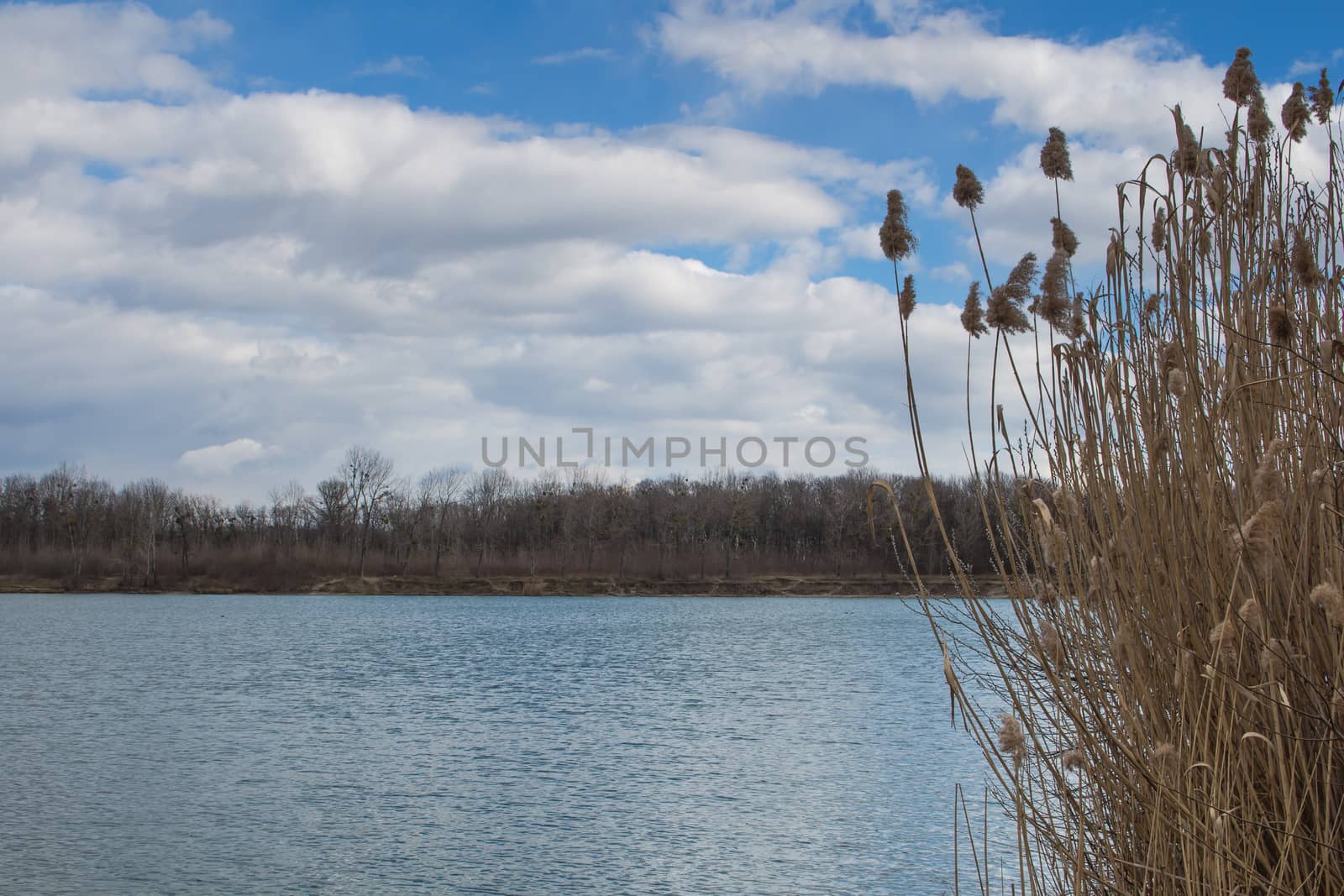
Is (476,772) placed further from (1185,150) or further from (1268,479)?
(1268,479)

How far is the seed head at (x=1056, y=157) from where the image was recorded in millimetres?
3090

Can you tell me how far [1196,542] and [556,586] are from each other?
7878 centimetres

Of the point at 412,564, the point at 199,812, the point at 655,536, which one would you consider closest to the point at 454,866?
the point at 199,812

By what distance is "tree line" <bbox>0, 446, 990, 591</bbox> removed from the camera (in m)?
80.5

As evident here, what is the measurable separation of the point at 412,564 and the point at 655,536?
20.7m

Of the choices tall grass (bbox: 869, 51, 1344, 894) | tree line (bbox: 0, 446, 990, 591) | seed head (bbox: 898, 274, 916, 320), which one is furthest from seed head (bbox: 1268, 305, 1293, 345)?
tree line (bbox: 0, 446, 990, 591)

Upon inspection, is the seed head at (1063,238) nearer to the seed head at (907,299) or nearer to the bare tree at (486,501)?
the seed head at (907,299)

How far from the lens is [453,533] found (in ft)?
306

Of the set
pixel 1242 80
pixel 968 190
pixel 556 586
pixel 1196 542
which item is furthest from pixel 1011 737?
pixel 556 586

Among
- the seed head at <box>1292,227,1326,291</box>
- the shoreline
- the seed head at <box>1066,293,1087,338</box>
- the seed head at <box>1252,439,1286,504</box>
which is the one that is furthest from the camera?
the shoreline

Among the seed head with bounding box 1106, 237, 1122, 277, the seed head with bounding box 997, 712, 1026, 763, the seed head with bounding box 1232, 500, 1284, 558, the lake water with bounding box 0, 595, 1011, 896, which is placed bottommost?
the lake water with bounding box 0, 595, 1011, 896

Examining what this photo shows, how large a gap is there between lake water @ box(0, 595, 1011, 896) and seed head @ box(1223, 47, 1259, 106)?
1837 mm

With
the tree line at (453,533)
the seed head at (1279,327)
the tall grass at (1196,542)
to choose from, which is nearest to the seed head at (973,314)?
the tall grass at (1196,542)

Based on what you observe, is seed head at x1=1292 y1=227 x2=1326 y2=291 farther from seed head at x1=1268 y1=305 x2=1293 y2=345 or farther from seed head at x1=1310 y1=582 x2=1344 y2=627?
seed head at x1=1310 y1=582 x2=1344 y2=627
